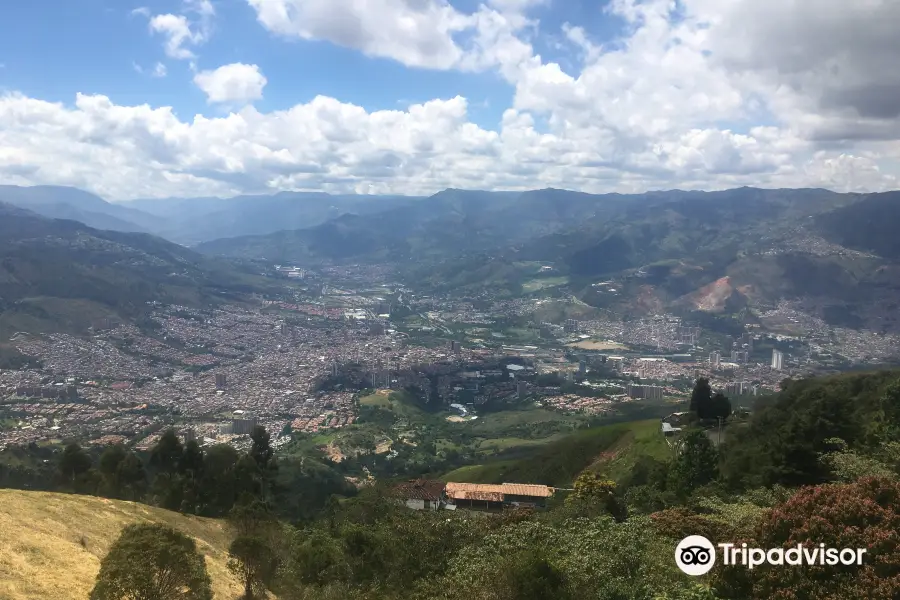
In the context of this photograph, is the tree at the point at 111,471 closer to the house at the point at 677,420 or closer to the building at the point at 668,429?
the building at the point at 668,429

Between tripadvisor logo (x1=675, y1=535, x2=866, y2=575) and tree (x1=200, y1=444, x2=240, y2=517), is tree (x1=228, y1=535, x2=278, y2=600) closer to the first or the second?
tripadvisor logo (x1=675, y1=535, x2=866, y2=575)

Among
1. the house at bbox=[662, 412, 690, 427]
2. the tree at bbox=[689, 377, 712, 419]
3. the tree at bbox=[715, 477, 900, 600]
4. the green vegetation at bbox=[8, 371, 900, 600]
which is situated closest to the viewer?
the tree at bbox=[715, 477, 900, 600]

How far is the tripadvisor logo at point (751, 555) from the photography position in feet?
36.0

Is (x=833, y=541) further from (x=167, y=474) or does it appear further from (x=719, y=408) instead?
(x=719, y=408)

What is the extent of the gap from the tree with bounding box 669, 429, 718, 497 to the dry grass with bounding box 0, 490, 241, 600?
79.9 ft

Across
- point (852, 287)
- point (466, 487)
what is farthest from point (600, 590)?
point (852, 287)

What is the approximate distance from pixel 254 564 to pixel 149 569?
7.92m

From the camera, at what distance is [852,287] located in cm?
19300

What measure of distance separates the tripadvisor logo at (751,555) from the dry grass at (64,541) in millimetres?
15166

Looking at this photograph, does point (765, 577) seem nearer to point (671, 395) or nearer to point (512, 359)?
point (671, 395)

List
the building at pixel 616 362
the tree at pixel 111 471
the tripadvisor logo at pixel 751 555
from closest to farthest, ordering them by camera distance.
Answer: the tripadvisor logo at pixel 751 555
the tree at pixel 111 471
the building at pixel 616 362

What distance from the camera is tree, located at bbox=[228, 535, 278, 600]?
64.3 ft

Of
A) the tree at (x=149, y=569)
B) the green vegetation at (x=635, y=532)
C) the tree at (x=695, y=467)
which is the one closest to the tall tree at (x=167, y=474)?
the green vegetation at (x=635, y=532)

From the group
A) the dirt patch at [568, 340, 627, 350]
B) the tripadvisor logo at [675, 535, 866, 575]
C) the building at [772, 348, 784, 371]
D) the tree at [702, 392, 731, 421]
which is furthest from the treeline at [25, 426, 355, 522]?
the dirt patch at [568, 340, 627, 350]
